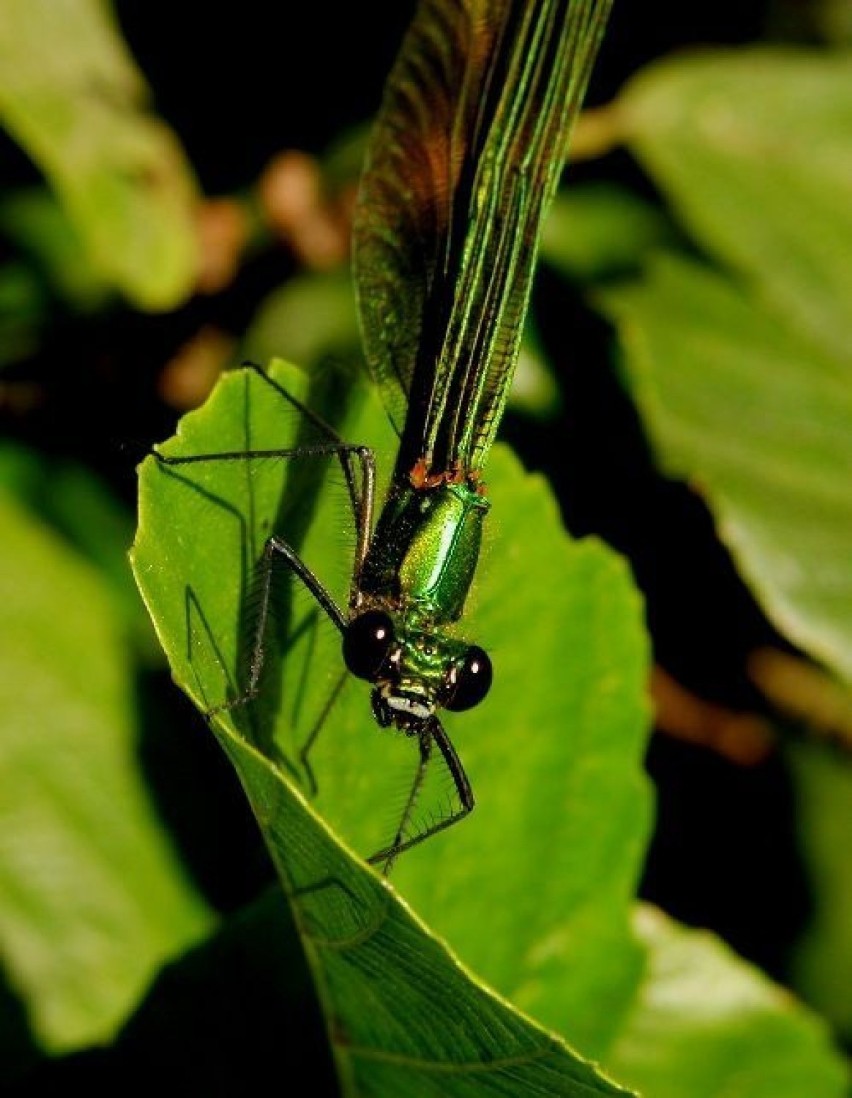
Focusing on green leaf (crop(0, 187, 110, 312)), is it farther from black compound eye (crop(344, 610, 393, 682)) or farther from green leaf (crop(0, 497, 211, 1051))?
black compound eye (crop(344, 610, 393, 682))

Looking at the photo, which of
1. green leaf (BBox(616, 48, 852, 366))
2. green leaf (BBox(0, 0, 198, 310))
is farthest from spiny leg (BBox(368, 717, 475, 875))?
green leaf (BBox(616, 48, 852, 366))

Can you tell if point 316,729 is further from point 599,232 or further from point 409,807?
point 599,232

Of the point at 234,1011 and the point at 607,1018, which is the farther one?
the point at 607,1018

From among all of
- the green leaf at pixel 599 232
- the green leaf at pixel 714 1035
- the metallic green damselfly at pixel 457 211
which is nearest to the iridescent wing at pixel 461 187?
the metallic green damselfly at pixel 457 211

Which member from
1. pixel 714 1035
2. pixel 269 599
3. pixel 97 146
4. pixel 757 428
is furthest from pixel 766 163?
pixel 269 599

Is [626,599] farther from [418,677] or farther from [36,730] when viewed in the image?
[36,730]

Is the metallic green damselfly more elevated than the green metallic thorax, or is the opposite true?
the metallic green damselfly

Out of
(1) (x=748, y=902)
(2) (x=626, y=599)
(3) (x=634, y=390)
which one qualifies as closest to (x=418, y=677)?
(2) (x=626, y=599)
